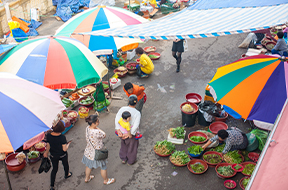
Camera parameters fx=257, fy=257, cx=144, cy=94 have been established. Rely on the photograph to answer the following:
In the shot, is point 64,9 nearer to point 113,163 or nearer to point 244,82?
point 113,163

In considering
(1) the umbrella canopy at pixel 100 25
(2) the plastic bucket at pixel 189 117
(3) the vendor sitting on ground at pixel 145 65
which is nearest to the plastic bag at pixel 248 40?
(3) the vendor sitting on ground at pixel 145 65

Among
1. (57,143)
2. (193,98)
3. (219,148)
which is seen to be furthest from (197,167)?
(57,143)

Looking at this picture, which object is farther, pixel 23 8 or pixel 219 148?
pixel 23 8

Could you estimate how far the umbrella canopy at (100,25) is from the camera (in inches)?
280

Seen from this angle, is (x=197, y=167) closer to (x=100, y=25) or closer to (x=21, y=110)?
(x=21, y=110)

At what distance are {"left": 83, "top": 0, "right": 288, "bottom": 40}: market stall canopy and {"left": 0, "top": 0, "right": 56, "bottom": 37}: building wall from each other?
8944 millimetres

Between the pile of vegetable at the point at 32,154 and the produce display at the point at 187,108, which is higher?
the produce display at the point at 187,108

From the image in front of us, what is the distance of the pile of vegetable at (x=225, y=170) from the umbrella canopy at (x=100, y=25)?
405 centimetres

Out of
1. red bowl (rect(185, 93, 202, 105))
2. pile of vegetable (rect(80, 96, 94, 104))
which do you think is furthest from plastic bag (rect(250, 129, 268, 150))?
pile of vegetable (rect(80, 96, 94, 104))

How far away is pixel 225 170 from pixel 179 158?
1.02 m

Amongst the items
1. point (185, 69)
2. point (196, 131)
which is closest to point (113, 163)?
point (196, 131)

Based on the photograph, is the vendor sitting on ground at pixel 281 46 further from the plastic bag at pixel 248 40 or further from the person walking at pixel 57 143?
the person walking at pixel 57 143

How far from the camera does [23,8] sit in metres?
14.0

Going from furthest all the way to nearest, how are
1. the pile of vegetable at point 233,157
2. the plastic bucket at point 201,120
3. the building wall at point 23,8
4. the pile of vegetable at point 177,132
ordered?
the building wall at point 23,8 → the plastic bucket at point 201,120 → the pile of vegetable at point 177,132 → the pile of vegetable at point 233,157
